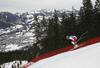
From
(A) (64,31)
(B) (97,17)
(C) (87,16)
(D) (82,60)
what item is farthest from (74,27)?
(D) (82,60)

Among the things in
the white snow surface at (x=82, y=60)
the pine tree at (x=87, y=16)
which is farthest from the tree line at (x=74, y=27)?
the white snow surface at (x=82, y=60)

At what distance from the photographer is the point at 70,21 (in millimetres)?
37375

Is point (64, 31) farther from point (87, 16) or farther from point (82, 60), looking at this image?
point (82, 60)

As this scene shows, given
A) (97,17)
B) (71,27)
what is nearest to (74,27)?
(71,27)

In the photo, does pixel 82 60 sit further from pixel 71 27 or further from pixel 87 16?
pixel 87 16

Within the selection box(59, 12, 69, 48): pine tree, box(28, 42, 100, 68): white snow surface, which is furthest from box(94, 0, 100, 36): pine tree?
box(28, 42, 100, 68): white snow surface

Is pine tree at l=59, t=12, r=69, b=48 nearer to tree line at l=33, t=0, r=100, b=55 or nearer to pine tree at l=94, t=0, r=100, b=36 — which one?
tree line at l=33, t=0, r=100, b=55

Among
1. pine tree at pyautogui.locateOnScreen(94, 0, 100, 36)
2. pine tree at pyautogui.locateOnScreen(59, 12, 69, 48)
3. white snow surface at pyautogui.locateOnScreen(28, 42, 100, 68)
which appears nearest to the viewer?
white snow surface at pyautogui.locateOnScreen(28, 42, 100, 68)

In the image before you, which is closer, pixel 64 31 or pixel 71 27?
pixel 71 27

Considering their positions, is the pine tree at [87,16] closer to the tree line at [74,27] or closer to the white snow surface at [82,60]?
the tree line at [74,27]

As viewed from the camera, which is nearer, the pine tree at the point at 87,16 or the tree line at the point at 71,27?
the tree line at the point at 71,27

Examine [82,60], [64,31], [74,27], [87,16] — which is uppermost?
[87,16]

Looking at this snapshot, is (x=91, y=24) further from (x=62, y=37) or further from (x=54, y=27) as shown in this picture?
(x=54, y=27)

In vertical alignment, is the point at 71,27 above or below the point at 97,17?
below
